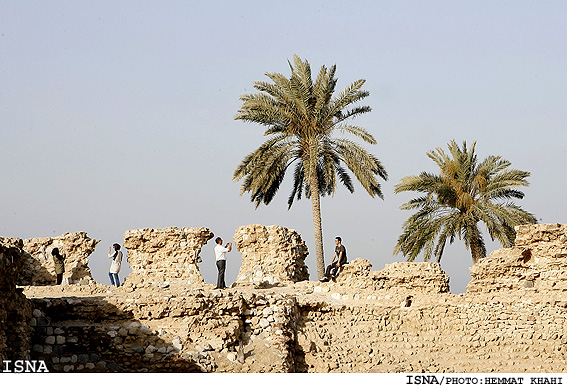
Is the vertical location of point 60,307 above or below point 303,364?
above

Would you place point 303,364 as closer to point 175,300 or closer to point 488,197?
point 175,300

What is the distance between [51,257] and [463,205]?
11.1m

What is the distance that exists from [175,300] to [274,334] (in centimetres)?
204

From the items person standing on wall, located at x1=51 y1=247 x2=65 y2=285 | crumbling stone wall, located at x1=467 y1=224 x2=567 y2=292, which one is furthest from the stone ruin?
person standing on wall, located at x1=51 y1=247 x2=65 y2=285

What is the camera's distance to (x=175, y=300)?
17516 mm

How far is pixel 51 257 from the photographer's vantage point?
2338cm

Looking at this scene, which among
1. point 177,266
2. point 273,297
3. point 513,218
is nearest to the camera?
point 273,297

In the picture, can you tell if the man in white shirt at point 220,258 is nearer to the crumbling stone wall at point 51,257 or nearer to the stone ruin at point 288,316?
the stone ruin at point 288,316

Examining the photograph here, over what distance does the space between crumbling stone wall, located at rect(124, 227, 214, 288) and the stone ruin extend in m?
0.03

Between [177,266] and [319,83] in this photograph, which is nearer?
[177,266]

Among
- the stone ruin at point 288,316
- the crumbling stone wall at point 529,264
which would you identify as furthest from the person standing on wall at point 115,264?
the crumbling stone wall at point 529,264

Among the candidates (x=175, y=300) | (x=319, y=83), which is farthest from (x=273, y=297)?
(x=319, y=83)

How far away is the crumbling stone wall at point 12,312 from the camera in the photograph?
15.0 metres

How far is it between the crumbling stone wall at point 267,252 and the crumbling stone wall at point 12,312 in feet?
25.2
